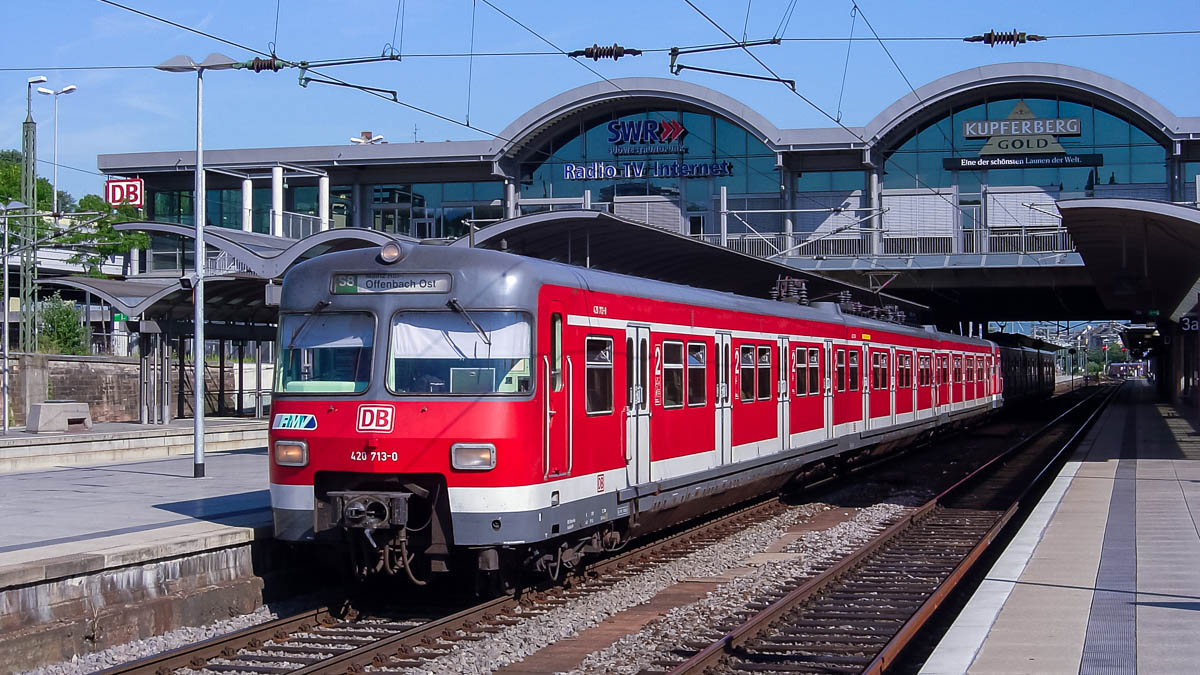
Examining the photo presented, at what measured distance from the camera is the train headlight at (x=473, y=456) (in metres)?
9.65

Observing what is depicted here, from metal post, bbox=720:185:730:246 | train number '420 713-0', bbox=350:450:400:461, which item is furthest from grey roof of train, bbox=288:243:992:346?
metal post, bbox=720:185:730:246

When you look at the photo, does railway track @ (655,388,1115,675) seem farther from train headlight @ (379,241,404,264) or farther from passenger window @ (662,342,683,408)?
train headlight @ (379,241,404,264)

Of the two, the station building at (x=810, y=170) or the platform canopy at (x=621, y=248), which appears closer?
the platform canopy at (x=621, y=248)

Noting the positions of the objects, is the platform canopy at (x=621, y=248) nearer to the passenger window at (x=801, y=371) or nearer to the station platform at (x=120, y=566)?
the passenger window at (x=801, y=371)

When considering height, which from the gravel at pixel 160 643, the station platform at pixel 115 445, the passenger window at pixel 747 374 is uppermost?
the passenger window at pixel 747 374

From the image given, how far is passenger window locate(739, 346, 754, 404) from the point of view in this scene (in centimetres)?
1508

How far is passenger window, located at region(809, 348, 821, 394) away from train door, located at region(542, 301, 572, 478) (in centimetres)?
829

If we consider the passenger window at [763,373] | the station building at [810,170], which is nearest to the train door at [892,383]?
the passenger window at [763,373]

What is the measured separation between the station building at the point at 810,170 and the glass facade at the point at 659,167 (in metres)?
0.05

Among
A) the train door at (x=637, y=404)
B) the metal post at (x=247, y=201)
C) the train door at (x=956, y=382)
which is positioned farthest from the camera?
the metal post at (x=247, y=201)

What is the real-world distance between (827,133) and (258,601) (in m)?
35.2

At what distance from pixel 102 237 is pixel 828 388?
4223 centimetres

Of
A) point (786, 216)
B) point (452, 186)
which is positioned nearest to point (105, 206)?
point (452, 186)

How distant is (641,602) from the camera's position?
10945 mm
